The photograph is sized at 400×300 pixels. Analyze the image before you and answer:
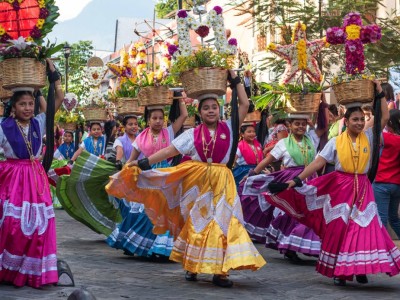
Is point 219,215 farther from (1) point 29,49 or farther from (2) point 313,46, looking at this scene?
(2) point 313,46

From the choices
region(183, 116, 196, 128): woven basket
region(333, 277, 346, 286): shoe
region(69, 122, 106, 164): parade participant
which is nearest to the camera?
region(333, 277, 346, 286): shoe

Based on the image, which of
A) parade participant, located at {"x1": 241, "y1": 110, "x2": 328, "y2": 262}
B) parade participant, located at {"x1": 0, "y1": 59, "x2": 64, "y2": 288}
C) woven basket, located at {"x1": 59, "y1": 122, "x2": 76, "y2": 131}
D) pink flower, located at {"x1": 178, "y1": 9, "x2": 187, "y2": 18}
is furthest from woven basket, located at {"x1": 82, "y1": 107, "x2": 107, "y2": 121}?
parade participant, located at {"x1": 0, "y1": 59, "x2": 64, "y2": 288}

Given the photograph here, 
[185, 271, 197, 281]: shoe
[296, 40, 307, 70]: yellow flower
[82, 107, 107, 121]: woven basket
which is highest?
[296, 40, 307, 70]: yellow flower

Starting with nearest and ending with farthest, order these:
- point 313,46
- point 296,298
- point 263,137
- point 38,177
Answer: point 296,298, point 38,177, point 313,46, point 263,137

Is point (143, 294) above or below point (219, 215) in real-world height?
below

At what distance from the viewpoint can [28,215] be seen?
9.38 m

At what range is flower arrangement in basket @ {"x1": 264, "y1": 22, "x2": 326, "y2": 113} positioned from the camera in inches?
461

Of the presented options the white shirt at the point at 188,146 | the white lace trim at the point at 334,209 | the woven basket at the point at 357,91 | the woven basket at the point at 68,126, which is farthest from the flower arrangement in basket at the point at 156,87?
the woven basket at the point at 68,126

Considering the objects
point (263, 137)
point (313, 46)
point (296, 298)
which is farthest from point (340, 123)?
point (296, 298)

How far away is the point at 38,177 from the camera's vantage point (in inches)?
374

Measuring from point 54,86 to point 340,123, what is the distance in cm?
525

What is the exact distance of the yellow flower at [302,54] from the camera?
12297 mm

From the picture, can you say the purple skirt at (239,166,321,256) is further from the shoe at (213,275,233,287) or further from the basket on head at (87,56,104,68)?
the basket on head at (87,56,104,68)

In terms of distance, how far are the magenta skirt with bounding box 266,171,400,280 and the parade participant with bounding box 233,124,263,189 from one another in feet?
15.2
